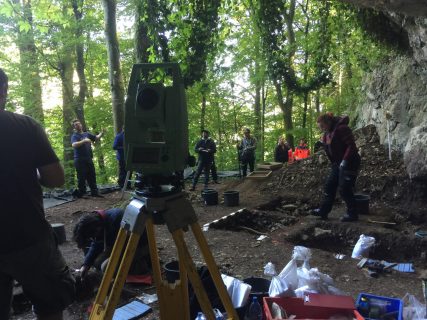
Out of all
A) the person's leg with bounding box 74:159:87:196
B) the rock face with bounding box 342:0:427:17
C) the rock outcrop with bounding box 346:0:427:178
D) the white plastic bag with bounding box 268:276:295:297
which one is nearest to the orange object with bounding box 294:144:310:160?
the rock outcrop with bounding box 346:0:427:178

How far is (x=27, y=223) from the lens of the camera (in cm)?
182

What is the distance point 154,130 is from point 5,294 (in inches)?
45.9

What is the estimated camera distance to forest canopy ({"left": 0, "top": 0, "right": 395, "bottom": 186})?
4.68 metres

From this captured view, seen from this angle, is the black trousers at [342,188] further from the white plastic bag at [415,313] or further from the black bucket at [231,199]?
the white plastic bag at [415,313]

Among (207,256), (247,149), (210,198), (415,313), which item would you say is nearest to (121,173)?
(210,198)

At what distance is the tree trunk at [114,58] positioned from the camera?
823cm

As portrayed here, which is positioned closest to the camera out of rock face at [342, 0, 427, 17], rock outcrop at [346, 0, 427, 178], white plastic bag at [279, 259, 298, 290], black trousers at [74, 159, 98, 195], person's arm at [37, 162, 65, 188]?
person's arm at [37, 162, 65, 188]

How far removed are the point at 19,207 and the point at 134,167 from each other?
0.61 metres

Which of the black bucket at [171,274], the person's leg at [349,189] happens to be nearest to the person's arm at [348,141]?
the person's leg at [349,189]

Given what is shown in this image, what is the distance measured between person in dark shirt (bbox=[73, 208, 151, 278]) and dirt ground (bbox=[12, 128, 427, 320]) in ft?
0.97

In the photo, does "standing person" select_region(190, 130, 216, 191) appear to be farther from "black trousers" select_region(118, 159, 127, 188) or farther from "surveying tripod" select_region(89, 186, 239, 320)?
"surveying tripod" select_region(89, 186, 239, 320)

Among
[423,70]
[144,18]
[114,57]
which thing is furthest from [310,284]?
[114,57]

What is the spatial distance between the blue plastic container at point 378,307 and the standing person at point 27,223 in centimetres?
207

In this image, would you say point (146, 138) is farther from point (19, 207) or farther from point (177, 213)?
point (19, 207)
